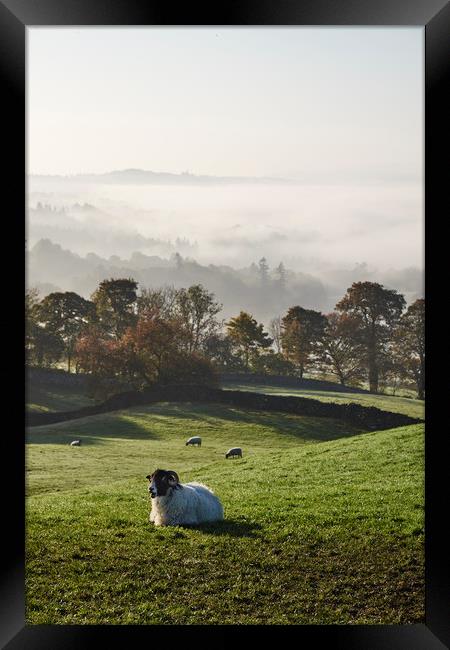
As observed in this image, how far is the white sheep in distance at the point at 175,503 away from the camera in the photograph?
6.21m

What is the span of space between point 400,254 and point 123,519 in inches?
323

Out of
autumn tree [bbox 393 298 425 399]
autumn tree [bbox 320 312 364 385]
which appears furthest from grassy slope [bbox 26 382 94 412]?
autumn tree [bbox 393 298 425 399]

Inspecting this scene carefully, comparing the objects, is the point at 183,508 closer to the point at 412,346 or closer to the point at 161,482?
the point at 161,482

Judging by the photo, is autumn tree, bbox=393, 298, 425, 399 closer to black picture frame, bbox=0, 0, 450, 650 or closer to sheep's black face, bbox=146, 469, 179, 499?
sheep's black face, bbox=146, 469, 179, 499

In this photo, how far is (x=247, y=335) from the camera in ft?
41.9

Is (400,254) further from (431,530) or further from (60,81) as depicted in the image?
(431,530)

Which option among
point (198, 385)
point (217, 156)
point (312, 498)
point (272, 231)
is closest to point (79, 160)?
point (217, 156)

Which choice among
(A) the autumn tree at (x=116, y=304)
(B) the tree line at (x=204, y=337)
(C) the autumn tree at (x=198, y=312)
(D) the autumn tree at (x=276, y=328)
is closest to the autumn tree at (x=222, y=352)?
(B) the tree line at (x=204, y=337)

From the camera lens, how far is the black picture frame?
3.39 m

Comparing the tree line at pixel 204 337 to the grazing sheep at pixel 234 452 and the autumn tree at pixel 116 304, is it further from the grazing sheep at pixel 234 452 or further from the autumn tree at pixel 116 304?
the grazing sheep at pixel 234 452

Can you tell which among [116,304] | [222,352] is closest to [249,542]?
[222,352]

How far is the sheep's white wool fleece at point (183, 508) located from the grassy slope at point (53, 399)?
6504mm

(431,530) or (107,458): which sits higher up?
(431,530)

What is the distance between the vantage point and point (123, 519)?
6691 millimetres
